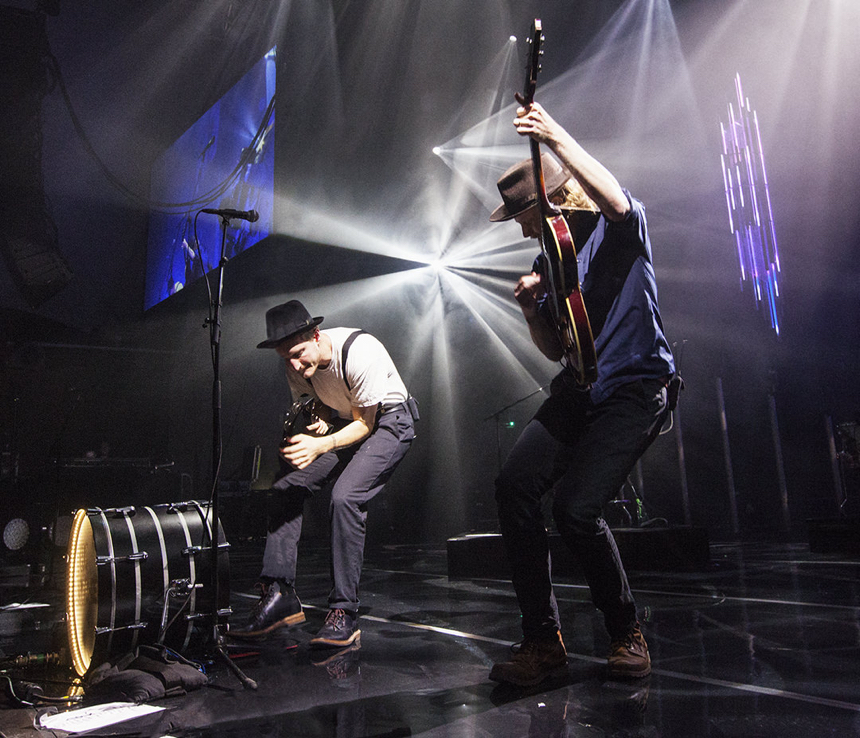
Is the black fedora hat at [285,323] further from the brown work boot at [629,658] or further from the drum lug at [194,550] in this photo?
the brown work boot at [629,658]

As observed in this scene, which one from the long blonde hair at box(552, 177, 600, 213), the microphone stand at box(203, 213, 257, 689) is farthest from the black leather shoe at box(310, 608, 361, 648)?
the long blonde hair at box(552, 177, 600, 213)

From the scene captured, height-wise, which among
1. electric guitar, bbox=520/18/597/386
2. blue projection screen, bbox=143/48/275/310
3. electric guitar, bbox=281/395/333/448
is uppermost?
blue projection screen, bbox=143/48/275/310

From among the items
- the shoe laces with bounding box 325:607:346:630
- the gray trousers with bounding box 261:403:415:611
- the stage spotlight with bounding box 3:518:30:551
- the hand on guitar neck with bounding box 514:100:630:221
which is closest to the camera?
the hand on guitar neck with bounding box 514:100:630:221

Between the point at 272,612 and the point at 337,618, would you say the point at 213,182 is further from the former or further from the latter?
the point at 337,618

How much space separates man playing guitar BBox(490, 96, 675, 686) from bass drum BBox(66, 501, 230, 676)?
124 centimetres

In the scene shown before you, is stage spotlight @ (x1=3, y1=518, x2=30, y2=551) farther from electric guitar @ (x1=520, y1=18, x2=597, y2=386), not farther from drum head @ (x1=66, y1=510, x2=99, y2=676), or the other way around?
electric guitar @ (x1=520, y1=18, x2=597, y2=386)

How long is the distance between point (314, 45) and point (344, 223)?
273 centimetres

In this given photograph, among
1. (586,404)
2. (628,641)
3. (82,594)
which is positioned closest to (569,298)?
(586,404)

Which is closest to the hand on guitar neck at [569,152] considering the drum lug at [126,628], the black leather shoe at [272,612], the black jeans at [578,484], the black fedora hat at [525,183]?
the black fedora hat at [525,183]

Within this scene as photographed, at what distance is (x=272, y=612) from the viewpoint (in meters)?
2.96

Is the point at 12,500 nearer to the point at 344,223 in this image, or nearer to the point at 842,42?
the point at 344,223


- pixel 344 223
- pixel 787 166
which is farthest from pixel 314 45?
pixel 787 166

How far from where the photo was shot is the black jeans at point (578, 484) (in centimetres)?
A: 196

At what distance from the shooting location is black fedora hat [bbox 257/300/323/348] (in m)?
2.79
